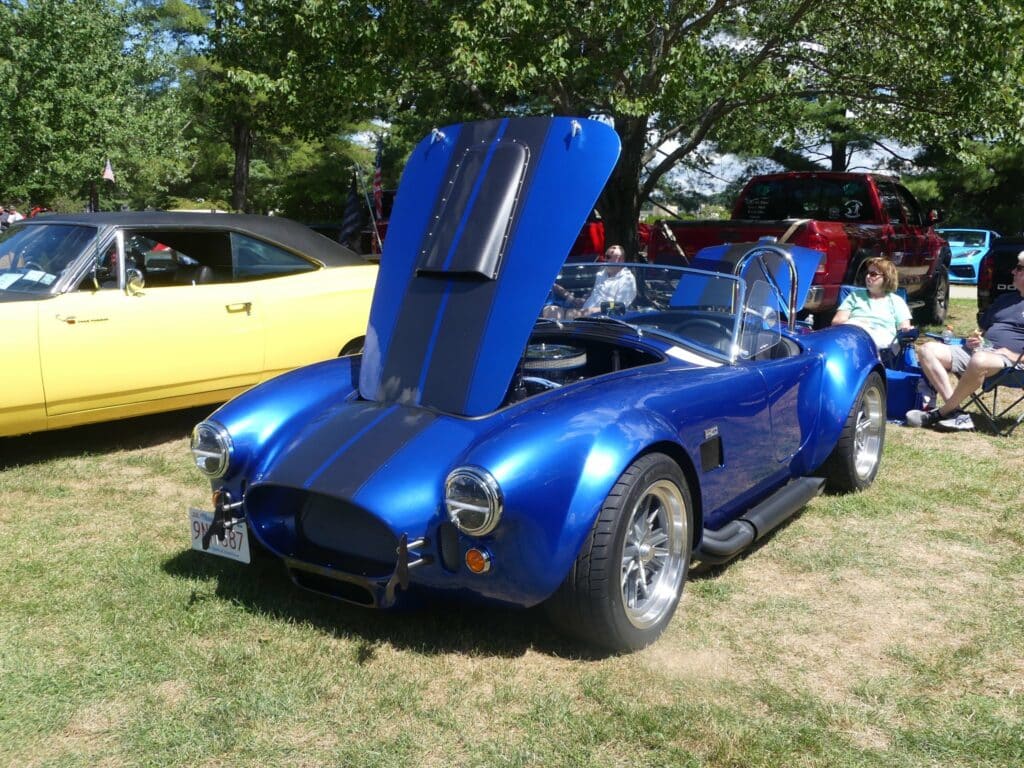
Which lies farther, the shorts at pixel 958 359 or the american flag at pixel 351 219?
the american flag at pixel 351 219

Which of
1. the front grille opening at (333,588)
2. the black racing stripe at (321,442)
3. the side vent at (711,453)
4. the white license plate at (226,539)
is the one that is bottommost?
the front grille opening at (333,588)

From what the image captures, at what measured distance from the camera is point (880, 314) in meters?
7.40

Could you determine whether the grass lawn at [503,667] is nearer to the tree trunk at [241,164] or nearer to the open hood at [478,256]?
the open hood at [478,256]

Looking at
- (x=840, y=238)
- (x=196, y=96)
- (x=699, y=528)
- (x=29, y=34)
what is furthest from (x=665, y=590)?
(x=196, y=96)

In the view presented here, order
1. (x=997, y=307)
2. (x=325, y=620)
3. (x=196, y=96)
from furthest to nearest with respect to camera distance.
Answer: (x=196, y=96), (x=997, y=307), (x=325, y=620)

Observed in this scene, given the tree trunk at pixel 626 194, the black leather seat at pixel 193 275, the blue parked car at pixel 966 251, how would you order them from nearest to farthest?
the black leather seat at pixel 193 275, the tree trunk at pixel 626 194, the blue parked car at pixel 966 251

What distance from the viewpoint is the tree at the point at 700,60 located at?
34.0 feet

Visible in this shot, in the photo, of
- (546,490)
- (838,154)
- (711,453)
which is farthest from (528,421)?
(838,154)

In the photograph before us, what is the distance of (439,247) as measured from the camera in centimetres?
409

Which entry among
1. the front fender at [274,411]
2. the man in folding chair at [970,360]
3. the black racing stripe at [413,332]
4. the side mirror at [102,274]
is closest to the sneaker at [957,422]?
the man in folding chair at [970,360]

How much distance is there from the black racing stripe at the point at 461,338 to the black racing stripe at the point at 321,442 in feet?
0.85

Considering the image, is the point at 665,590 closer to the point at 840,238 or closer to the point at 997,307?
the point at 997,307

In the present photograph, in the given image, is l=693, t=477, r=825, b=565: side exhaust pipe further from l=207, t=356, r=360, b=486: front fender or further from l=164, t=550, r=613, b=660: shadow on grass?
l=207, t=356, r=360, b=486: front fender

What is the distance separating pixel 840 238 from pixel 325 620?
768 cm
